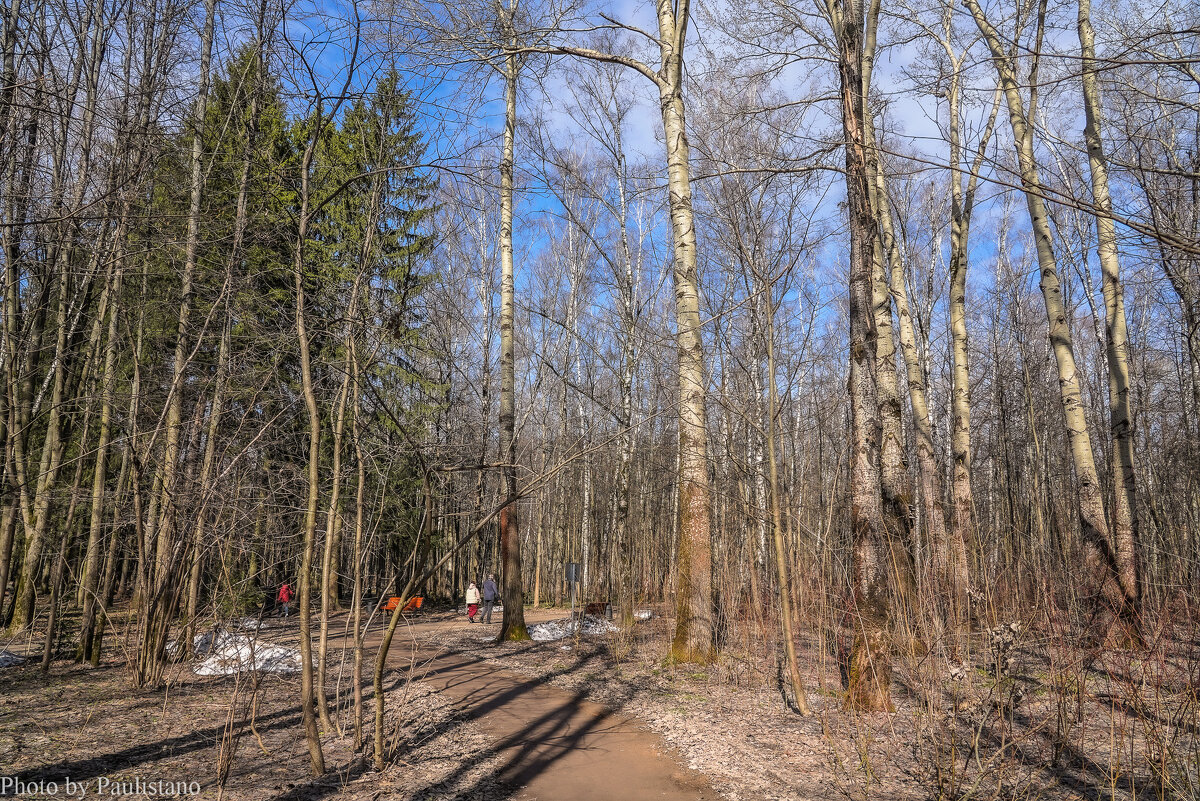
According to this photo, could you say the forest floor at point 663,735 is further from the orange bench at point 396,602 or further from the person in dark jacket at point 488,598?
the person in dark jacket at point 488,598

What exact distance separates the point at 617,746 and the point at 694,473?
2894 mm

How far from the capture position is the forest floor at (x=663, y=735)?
3621 mm

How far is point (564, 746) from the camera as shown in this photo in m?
4.97

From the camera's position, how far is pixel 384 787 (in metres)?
3.95

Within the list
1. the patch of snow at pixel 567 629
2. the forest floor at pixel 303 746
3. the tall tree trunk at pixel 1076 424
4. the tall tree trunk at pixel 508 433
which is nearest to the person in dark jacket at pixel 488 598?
the patch of snow at pixel 567 629

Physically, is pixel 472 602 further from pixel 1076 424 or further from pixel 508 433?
pixel 1076 424

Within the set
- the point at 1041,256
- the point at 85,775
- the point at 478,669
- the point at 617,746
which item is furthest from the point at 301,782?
the point at 1041,256

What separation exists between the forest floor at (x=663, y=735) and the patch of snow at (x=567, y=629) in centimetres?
350

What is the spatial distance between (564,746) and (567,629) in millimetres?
6296

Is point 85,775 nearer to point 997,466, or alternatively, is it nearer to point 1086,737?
point 1086,737

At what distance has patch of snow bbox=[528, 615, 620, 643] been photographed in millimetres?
10625

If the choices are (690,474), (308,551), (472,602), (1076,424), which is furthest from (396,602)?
(472,602)

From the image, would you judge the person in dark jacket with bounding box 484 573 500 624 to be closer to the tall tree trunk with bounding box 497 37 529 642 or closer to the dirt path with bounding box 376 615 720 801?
the tall tree trunk with bounding box 497 37 529 642

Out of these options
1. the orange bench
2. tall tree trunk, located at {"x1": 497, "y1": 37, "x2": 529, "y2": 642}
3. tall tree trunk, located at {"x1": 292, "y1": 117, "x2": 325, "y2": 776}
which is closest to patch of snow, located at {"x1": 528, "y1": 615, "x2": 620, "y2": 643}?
tall tree trunk, located at {"x1": 497, "y1": 37, "x2": 529, "y2": 642}
